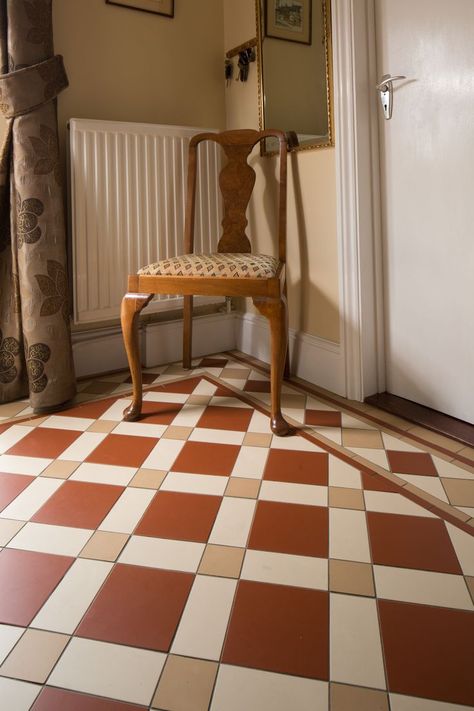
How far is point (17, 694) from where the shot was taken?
Result: 792 millimetres

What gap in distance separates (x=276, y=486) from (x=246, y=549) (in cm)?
29

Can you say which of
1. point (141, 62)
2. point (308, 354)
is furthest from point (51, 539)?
point (141, 62)

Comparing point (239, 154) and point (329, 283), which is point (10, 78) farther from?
point (329, 283)

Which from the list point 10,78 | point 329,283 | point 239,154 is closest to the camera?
point 10,78

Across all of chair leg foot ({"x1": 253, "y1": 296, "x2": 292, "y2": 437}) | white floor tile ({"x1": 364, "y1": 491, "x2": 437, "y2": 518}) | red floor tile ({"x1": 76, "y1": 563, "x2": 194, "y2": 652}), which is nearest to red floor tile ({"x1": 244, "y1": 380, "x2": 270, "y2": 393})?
chair leg foot ({"x1": 253, "y1": 296, "x2": 292, "y2": 437})

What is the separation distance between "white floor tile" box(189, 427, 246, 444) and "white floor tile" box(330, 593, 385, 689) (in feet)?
2.45

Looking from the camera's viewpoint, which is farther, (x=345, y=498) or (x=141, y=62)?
(x=141, y=62)

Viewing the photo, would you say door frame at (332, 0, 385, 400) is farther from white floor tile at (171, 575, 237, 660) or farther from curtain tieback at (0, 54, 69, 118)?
white floor tile at (171, 575, 237, 660)

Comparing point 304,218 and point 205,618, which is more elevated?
point 304,218

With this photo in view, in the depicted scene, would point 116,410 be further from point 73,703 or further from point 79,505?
point 73,703

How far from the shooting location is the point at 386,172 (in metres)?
1.86

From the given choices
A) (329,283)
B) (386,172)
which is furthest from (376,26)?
(329,283)

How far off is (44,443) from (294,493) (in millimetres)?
819

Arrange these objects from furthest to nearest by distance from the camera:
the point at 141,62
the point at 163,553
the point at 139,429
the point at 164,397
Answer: the point at 141,62 → the point at 164,397 → the point at 139,429 → the point at 163,553
